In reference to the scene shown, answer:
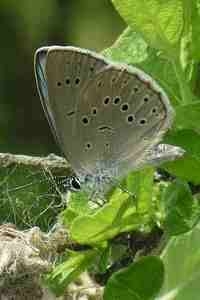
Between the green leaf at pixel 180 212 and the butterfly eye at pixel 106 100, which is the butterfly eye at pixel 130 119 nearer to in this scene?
the butterfly eye at pixel 106 100

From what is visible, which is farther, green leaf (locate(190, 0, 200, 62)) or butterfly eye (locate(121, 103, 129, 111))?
butterfly eye (locate(121, 103, 129, 111))

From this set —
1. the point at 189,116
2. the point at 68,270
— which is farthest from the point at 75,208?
the point at 189,116

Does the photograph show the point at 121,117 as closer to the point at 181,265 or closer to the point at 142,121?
the point at 142,121

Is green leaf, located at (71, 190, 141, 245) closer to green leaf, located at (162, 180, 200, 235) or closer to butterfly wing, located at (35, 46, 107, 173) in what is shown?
green leaf, located at (162, 180, 200, 235)

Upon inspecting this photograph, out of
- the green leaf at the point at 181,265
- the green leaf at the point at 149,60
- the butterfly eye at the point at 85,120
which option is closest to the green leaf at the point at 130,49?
the green leaf at the point at 149,60

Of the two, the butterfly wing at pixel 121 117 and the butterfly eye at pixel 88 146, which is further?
the butterfly eye at pixel 88 146

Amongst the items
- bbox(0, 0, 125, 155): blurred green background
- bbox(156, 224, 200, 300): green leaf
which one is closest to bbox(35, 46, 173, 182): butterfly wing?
bbox(156, 224, 200, 300): green leaf
